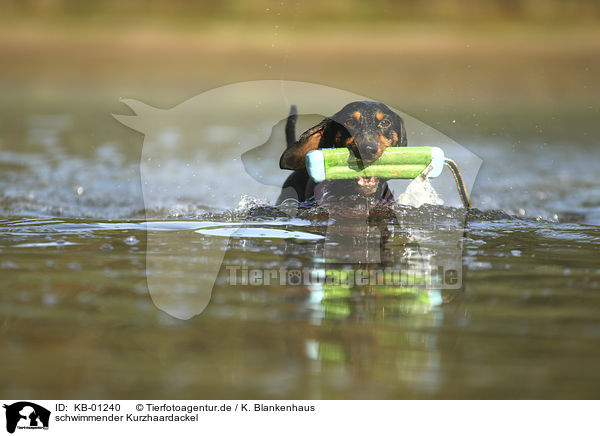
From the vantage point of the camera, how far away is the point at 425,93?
49.7 feet

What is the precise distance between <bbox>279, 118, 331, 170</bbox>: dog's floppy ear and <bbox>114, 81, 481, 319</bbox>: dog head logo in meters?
0.28

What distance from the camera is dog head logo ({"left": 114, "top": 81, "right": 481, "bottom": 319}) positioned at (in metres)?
3.42

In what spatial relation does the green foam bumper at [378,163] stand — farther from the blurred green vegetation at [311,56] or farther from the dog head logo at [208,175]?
the blurred green vegetation at [311,56]

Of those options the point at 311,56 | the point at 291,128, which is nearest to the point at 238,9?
the point at 311,56

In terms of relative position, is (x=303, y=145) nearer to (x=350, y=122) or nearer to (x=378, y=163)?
(x=350, y=122)
